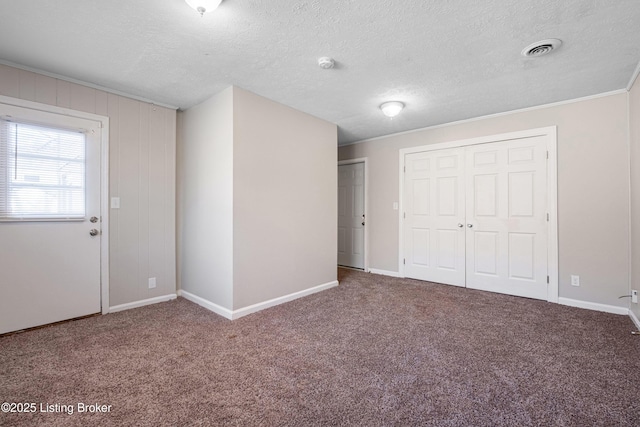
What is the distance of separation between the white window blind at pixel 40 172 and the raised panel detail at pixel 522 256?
15.8 feet

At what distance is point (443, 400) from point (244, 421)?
3.57ft

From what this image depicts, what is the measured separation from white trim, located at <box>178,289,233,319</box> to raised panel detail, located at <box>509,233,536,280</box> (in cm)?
338

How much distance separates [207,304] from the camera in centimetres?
319

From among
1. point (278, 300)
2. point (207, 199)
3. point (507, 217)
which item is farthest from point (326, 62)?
point (507, 217)

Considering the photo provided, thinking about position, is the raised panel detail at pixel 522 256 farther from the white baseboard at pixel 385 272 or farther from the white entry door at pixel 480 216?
the white baseboard at pixel 385 272

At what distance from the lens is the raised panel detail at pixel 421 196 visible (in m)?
4.36

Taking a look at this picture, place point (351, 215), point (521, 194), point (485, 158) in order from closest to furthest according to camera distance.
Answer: point (521, 194) < point (485, 158) < point (351, 215)

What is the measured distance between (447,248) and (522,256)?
0.88m

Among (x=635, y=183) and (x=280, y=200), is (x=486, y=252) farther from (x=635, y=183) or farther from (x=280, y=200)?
(x=280, y=200)

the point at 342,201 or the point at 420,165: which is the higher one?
the point at 420,165

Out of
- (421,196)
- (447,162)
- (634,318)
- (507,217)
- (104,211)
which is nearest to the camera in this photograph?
(634,318)

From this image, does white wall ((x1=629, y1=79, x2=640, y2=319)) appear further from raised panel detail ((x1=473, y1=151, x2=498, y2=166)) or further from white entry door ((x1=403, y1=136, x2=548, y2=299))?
raised panel detail ((x1=473, y1=151, x2=498, y2=166))

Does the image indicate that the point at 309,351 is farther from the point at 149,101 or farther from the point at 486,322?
the point at 149,101

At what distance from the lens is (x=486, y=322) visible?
2.80 meters
